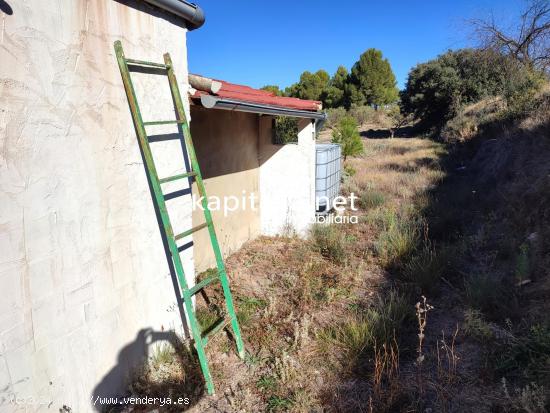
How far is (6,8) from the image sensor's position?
74.2 inches

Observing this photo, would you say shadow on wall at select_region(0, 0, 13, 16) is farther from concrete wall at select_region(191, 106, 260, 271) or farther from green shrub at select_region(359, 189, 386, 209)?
green shrub at select_region(359, 189, 386, 209)

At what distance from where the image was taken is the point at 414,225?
640cm

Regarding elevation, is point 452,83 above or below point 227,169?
above

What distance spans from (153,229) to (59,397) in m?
1.30

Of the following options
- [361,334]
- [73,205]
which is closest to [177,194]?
[73,205]

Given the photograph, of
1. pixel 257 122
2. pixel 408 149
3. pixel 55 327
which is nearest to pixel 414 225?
pixel 257 122

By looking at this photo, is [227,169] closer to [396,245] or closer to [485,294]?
[396,245]

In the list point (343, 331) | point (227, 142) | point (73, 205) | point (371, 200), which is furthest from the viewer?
point (371, 200)

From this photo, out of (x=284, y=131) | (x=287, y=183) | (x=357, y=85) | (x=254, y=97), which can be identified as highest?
(x=357, y=85)

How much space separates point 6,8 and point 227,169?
11.9 feet

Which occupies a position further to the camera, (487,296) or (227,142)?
(227,142)

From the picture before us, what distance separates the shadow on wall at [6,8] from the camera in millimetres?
1861

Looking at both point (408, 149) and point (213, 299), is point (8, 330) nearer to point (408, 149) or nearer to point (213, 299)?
point (213, 299)

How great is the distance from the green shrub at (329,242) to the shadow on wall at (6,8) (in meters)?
4.60
